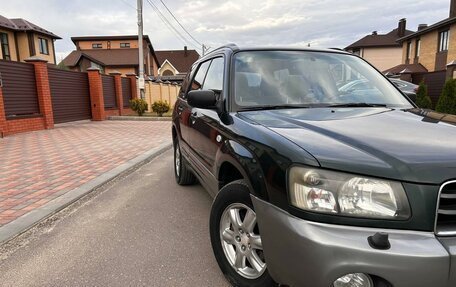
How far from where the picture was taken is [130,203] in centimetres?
479

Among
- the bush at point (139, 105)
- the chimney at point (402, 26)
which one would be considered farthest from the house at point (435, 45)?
the bush at point (139, 105)

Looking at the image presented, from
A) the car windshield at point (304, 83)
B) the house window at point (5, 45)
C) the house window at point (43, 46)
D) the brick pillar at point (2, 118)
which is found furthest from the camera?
the house window at point (43, 46)

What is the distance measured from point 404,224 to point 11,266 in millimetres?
3179

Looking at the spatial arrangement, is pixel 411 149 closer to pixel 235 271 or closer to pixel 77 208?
pixel 235 271

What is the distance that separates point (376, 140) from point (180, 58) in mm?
72071

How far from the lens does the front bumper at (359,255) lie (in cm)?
161

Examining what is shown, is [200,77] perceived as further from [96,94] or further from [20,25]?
[20,25]

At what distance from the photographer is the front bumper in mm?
1614

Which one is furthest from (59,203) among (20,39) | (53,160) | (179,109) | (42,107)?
(20,39)

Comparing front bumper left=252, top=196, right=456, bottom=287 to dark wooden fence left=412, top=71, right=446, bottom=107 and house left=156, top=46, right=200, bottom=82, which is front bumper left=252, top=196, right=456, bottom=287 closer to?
dark wooden fence left=412, top=71, right=446, bottom=107

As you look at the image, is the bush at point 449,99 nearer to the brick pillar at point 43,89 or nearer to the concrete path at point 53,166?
the concrete path at point 53,166

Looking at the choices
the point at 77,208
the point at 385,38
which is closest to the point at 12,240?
the point at 77,208

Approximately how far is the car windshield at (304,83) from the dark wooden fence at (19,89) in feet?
33.3

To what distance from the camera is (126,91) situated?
71.1 ft
